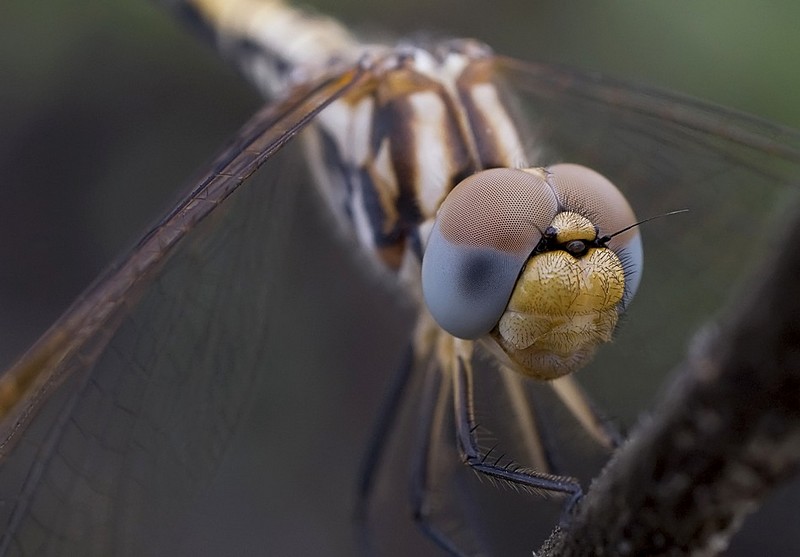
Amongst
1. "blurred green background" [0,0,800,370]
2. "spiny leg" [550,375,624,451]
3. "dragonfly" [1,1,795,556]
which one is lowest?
"spiny leg" [550,375,624,451]

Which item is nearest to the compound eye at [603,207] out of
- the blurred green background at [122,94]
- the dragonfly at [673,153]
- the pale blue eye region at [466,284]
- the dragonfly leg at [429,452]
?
the pale blue eye region at [466,284]

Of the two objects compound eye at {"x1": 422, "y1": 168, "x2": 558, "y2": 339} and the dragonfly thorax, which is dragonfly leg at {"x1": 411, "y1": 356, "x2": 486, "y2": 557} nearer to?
the dragonfly thorax

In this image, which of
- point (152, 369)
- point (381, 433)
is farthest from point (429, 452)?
point (152, 369)

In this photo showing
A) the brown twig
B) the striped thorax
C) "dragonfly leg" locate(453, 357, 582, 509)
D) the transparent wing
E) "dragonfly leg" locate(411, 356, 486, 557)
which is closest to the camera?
the brown twig

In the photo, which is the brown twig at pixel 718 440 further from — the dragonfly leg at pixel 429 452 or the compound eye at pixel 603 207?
the dragonfly leg at pixel 429 452

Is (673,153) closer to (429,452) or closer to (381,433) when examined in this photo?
(429,452)

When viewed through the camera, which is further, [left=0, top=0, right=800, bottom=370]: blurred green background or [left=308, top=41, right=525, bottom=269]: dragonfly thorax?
[left=0, top=0, right=800, bottom=370]: blurred green background

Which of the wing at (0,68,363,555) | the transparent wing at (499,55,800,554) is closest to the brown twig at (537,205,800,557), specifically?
the wing at (0,68,363,555)

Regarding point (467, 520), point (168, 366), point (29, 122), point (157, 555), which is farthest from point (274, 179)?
point (29, 122)
